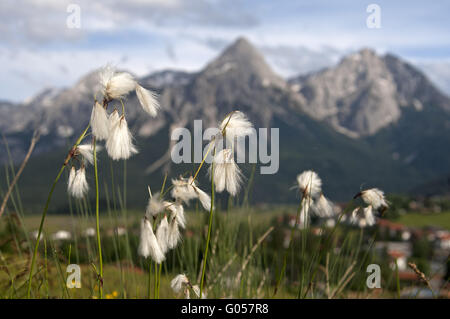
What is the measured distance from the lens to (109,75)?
212cm

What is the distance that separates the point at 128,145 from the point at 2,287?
3.67 m

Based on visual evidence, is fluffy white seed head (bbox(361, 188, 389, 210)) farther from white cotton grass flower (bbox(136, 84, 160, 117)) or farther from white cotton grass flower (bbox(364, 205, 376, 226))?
white cotton grass flower (bbox(136, 84, 160, 117))

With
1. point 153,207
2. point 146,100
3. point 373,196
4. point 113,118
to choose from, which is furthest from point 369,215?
point 113,118

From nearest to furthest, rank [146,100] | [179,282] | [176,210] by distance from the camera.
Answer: [146,100], [176,210], [179,282]

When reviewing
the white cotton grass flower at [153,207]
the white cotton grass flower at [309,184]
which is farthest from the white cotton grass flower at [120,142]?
the white cotton grass flower at [309,184]

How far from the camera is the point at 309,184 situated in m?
2.79

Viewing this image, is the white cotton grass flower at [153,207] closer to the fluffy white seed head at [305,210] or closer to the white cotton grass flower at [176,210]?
the white cotton grass flower at [176,210]

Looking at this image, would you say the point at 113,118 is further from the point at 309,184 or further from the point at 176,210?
the point at 309,184

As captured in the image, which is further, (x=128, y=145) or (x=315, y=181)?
(x=315, y=181)

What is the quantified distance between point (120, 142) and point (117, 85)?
274 mm

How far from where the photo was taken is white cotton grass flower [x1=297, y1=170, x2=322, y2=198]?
278cm
